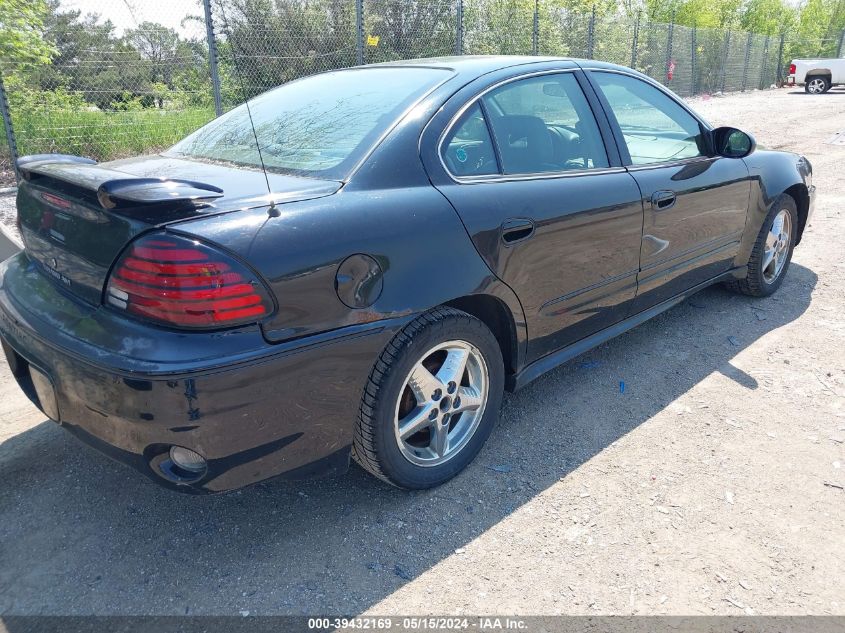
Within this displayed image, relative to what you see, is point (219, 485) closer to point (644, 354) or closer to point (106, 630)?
point (106, 630)

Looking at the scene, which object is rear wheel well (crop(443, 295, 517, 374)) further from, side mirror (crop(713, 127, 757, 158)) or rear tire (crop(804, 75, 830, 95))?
rear tire (crop(804, 75, 830, 95))

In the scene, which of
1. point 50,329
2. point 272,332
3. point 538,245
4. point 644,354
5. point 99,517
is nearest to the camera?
point 272,332

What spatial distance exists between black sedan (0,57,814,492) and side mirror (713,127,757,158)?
47 cm

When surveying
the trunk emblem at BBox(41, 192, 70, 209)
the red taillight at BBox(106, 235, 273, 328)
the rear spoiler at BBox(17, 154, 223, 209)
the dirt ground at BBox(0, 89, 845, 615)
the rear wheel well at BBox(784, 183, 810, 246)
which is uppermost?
the rear spoiler at BBox(17, 154, 223, 209)

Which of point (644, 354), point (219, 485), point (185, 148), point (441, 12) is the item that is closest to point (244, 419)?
point (219, 485)

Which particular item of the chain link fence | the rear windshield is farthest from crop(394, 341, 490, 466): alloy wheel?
the chain link fence

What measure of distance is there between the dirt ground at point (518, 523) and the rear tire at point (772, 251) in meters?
1.23

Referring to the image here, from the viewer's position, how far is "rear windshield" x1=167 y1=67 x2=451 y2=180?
98.7 inches

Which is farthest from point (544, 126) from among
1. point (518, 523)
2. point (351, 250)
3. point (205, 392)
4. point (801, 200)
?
point (801, 200)

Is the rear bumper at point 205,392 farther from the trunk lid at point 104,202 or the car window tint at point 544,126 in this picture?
the car window tint at point 544,126

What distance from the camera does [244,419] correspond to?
2.02m

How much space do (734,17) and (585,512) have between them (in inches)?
1592

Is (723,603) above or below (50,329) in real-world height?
below

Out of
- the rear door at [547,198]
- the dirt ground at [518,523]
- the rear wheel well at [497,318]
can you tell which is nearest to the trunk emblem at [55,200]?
the dirt ground at [518,523]
